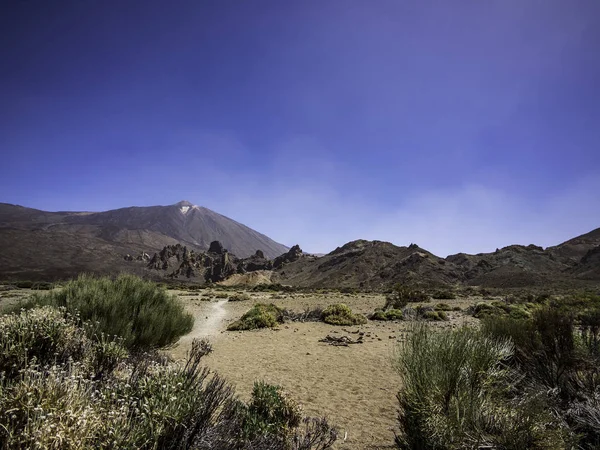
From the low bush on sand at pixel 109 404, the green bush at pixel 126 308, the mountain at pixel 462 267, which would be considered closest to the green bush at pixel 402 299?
the green bush at pixel 126 308

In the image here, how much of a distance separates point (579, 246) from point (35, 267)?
126311mm

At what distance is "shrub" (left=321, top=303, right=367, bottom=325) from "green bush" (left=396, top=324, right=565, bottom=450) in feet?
35.4

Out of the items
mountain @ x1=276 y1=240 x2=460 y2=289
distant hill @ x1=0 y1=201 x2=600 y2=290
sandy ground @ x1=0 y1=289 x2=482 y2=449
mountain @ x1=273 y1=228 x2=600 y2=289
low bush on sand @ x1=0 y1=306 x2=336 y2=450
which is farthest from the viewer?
mountain @ x1=276 y1=240 x2=460 y2=289

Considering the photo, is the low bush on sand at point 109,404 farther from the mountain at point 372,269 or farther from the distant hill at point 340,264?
the mountain at point 372,269

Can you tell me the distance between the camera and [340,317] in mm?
15727

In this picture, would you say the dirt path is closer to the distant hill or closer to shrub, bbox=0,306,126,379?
shrub, bbox=0,306,126,379

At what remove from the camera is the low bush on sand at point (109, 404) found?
1926mm

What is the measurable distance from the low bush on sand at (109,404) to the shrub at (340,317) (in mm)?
11144

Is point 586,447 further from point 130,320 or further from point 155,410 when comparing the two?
point 130,320

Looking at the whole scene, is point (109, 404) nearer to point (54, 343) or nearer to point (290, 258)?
point (54, 343)

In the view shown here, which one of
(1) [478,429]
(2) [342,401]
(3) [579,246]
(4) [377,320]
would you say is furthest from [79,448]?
(3) [579,246]

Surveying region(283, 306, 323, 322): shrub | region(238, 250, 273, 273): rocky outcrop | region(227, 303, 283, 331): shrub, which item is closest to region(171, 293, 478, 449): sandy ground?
region(227, 303, 283, 331): shrub

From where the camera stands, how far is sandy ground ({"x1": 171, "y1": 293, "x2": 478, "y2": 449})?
203 inches

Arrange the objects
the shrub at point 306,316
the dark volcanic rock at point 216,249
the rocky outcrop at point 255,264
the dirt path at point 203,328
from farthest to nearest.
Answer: the dark volcanic rock at point 216,249
the rocky outcrop at point 255,264
the shrub at point 306,316
the dirt path at point 203,328
